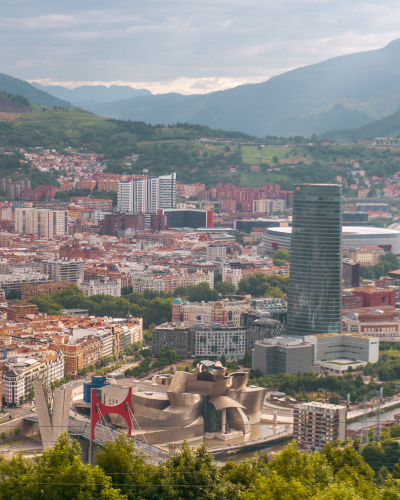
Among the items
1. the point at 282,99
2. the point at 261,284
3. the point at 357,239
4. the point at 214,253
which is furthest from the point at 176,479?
the point at 282,99

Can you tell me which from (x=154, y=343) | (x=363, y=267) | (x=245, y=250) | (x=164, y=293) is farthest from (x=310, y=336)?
(x=245, y=250)

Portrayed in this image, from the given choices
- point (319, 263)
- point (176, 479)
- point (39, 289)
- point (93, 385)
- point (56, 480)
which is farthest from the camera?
point (39, 289)

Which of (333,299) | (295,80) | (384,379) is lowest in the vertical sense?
(384,379)

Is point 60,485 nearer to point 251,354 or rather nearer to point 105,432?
point 105,432

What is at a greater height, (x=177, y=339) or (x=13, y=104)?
(x=13, y=104)

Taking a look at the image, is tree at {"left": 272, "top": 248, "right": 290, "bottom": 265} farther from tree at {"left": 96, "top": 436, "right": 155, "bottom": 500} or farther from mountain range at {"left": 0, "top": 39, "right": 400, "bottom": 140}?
mountain range at {"left": 0, "top": 39, "right": 400, "bottom": 140}

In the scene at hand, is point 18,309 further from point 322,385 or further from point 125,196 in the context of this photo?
point 125,196

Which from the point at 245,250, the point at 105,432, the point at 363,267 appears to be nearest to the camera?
the point at 105,432

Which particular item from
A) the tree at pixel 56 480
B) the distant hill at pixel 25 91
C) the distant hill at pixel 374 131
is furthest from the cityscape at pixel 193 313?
the distant hill at pixel 25 91
